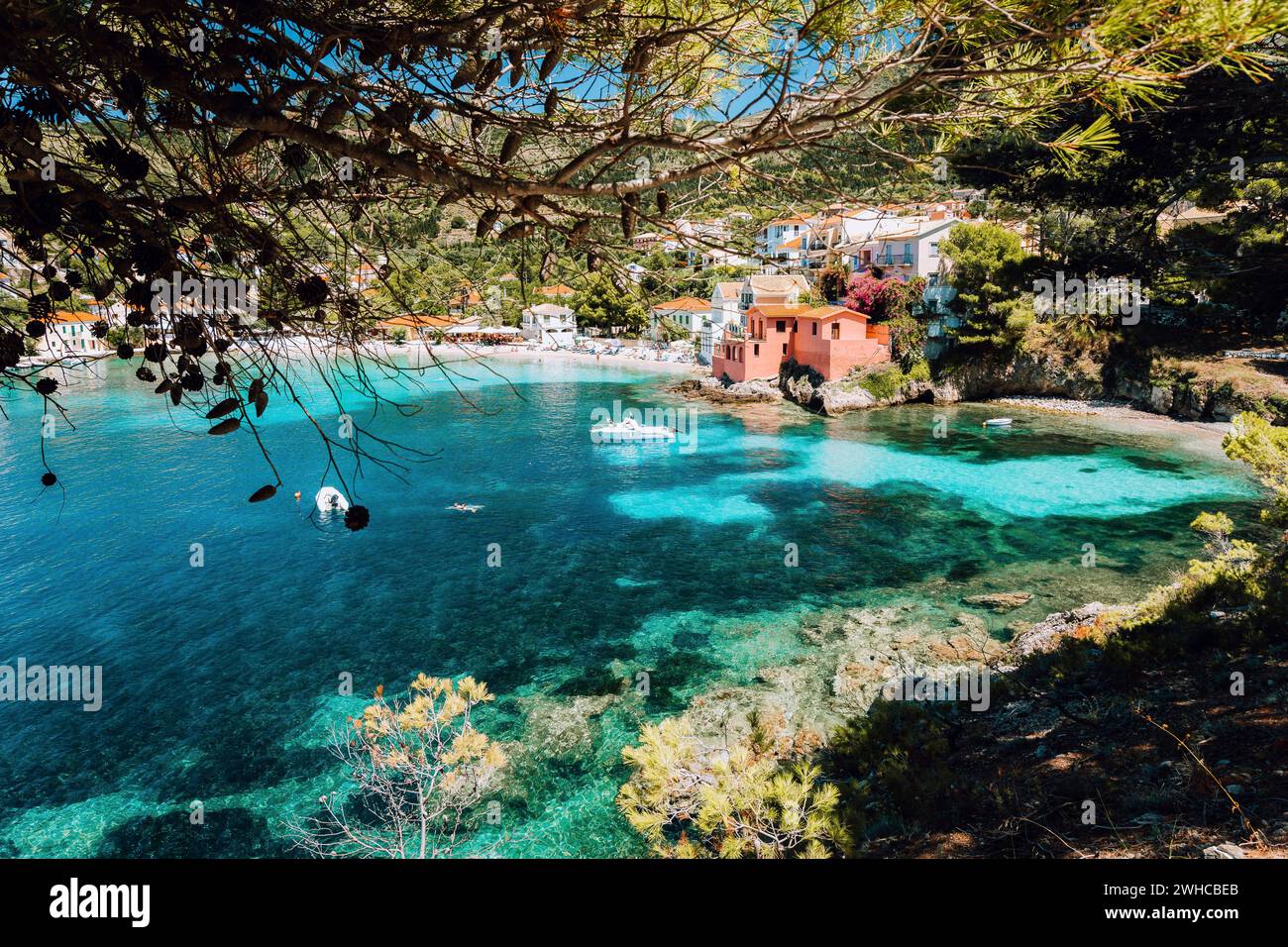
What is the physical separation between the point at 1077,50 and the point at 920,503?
70.0 feet

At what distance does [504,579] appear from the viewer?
17.4 meters

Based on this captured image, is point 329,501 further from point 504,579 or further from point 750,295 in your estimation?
point 750,295

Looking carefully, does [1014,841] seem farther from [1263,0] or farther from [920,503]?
[920,503]

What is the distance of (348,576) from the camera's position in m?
17.5

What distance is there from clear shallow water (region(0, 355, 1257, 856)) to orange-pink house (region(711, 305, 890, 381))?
6641 millimetres

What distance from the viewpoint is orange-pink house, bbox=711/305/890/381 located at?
121 ft

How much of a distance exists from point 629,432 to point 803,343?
12.9 metres

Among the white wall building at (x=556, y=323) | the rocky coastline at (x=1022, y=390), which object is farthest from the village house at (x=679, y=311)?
the white wall building at (x=556, y=323)

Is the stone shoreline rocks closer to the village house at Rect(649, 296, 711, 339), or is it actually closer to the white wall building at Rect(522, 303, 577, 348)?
the white wall building at Rect(522, 303, 577, 348)

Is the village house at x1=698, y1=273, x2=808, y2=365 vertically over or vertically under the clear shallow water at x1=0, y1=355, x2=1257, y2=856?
over

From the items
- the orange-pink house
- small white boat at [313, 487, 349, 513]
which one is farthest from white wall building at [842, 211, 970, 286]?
small white boat at [313, 487, 349, 513]

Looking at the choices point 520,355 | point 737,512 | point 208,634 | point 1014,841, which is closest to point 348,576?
point 208,634

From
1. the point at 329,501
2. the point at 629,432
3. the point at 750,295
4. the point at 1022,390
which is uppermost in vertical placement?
the point at 750,295

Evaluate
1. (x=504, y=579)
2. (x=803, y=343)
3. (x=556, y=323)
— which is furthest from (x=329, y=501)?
(x=556, y=323)
